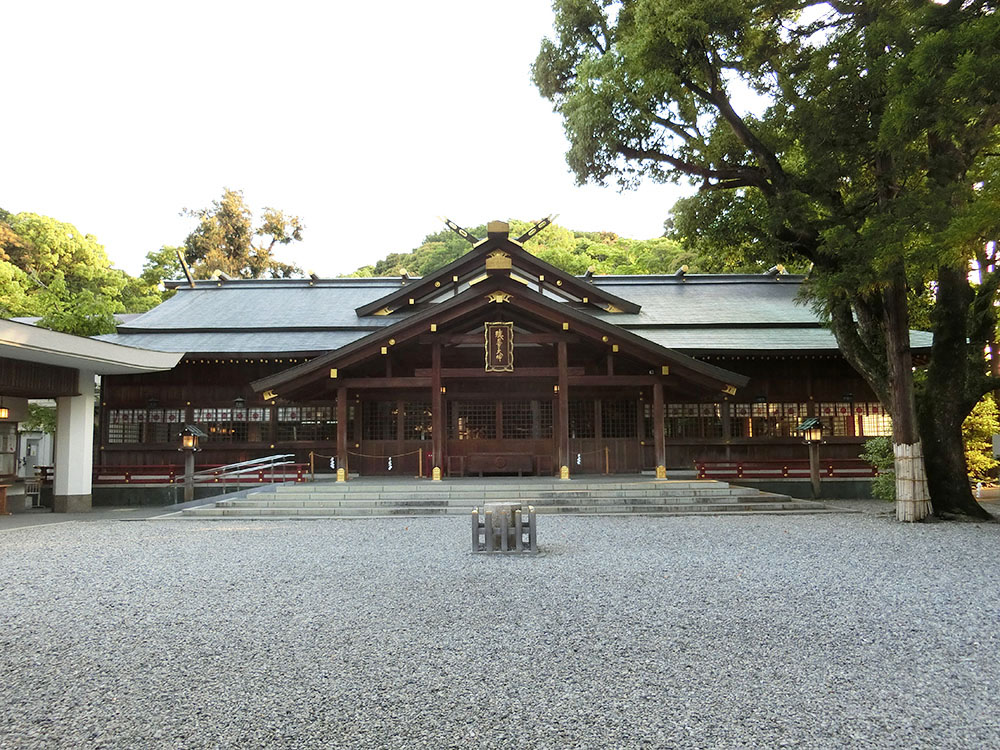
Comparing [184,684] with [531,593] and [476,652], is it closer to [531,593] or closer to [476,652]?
[476,652]

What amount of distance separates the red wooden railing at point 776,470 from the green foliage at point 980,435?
7.45ft

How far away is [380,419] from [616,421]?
22.5 feet

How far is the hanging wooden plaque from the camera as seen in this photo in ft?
55.6

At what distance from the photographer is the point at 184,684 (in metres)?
4.42

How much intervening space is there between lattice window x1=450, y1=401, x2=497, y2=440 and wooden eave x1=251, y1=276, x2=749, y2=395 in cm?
348

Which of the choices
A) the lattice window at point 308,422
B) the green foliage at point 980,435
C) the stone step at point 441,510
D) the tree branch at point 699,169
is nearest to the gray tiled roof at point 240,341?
the lattice window at point 308,422

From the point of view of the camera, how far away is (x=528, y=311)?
17.0m

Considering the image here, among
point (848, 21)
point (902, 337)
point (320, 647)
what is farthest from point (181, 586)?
point (848, 21)

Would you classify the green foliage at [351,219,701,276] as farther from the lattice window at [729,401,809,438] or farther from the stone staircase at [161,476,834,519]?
the stone staircase at [161,476,834,519]

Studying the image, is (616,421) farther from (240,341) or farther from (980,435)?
(240,341)

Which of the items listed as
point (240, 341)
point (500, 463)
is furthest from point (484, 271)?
point (240, 341)

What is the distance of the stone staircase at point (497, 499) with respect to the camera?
574 inches

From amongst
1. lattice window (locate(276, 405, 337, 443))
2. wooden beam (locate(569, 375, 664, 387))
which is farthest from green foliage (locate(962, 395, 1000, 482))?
lattice window (locate(276, 405, 337, 443))

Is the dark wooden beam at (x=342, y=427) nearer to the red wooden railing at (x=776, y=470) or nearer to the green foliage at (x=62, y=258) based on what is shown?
the red wooden railing at (x=776, y=470)
